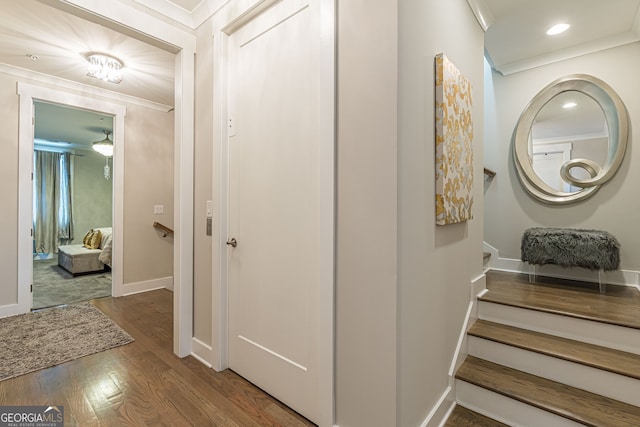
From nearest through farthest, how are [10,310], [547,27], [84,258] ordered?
[547,27] → [10,310] → [84,258]

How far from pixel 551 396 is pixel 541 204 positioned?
7.11 feet

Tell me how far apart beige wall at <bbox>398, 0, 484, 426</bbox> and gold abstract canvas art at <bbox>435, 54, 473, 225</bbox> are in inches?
1.7

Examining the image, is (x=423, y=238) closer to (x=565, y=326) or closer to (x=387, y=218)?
(x=387, y=218)

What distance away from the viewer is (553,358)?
67.4 inches

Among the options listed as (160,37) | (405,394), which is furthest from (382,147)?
(160,37)

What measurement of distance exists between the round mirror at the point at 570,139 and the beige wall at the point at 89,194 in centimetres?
898

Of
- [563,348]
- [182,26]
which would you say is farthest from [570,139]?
[182,26]

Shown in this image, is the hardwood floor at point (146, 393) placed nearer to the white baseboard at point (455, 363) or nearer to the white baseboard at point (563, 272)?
the white baseboard at point (455, 363)

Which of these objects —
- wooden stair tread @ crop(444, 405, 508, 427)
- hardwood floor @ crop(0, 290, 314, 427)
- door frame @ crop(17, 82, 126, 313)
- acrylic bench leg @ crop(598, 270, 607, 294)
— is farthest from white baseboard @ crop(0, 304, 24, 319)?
acrylic bench leg @ crop(598, 270, 607, 294)

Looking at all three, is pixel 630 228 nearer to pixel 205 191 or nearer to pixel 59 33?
pixel 205 191

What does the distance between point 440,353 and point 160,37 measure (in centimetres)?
278

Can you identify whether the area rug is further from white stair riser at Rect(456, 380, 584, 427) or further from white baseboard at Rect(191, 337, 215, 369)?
white stair riser at Rect(456, 380, 584, 427)

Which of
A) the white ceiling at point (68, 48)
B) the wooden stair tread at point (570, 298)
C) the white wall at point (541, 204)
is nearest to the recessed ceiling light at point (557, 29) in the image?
the white wall at point (541, 204)

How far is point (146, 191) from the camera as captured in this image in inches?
162
